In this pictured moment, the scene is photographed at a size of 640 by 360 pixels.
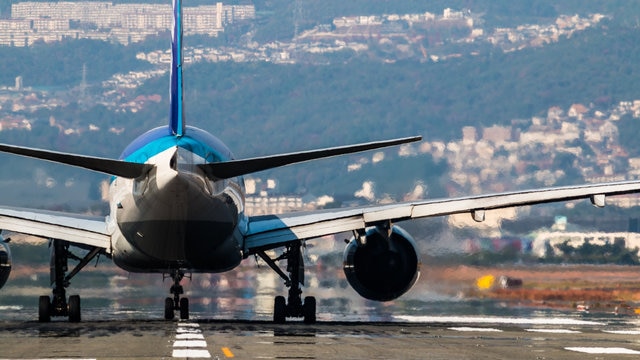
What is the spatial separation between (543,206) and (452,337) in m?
33.4

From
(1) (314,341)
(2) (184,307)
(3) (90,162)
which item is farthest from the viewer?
(2) (184,307)

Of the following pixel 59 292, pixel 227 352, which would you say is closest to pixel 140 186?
pixel 59 292

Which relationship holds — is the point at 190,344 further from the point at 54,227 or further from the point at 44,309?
the point at 44,309

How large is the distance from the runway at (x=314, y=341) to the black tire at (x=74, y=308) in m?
2.26

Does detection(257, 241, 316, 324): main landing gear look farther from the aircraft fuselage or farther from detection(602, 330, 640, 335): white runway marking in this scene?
detection(602, 330, 640, 335): white runway marking

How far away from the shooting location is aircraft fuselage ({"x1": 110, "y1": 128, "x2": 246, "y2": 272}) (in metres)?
33.5

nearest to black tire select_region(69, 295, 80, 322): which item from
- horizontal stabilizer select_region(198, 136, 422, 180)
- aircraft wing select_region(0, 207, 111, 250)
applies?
aircraft wing select_region(0, 207, 111, 250)

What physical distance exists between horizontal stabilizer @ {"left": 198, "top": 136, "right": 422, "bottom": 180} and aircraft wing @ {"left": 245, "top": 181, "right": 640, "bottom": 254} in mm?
4429

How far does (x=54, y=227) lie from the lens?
37406mm

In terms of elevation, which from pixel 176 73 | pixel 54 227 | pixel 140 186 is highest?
pixel 176 73

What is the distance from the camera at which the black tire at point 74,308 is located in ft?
127

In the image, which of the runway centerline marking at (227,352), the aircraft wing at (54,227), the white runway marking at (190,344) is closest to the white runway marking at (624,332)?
the white runway marking at (190,344)

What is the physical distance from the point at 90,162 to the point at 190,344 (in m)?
6.41

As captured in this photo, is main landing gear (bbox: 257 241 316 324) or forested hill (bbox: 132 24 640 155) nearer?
main landing gear (bbox: 257 241 316 324)
